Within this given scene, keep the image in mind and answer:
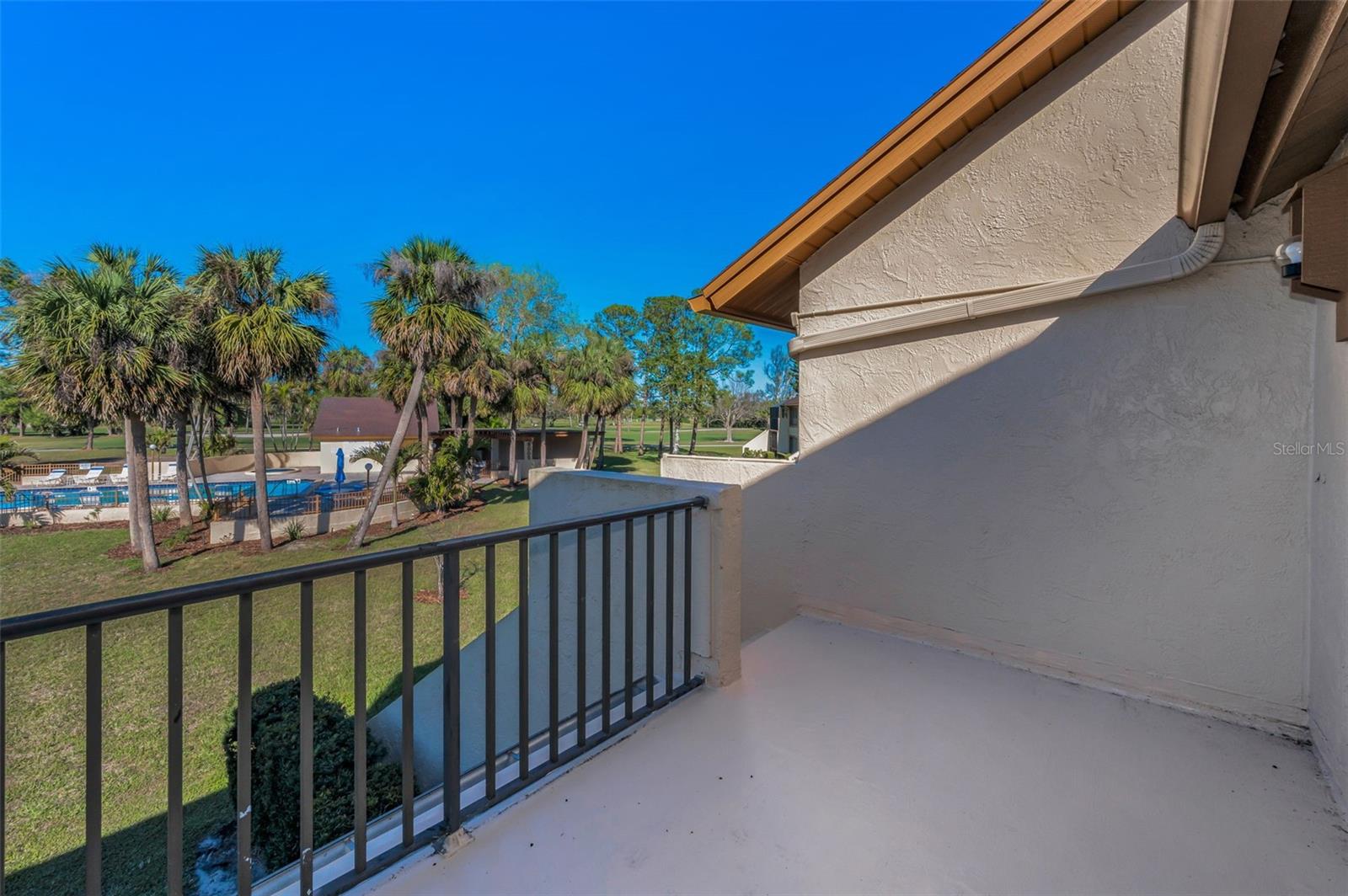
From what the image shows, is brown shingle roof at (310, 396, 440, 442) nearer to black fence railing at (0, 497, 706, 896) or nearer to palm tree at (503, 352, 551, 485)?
palm tree at (503, 352, 551, 485)

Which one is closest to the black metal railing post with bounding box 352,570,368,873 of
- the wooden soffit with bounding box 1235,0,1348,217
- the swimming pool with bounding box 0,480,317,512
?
the wooden soffit with bounding box 1235,0,1348,217

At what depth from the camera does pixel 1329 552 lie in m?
1.99

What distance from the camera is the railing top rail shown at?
977 mm

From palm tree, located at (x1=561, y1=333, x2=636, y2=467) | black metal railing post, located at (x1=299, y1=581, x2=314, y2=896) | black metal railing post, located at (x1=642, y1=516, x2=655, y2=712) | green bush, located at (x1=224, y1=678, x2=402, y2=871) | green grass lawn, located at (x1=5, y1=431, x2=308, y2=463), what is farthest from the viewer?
green grass lawn, located at (x1=5, y1=431, x2=308, y2=463)

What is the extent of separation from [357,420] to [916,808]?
31095 mm

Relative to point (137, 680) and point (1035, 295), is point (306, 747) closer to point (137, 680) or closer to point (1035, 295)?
point (1035, 295)

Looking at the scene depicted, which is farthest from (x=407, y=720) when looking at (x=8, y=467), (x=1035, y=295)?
(x=8, y=467)

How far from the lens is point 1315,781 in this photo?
1968 millimetres

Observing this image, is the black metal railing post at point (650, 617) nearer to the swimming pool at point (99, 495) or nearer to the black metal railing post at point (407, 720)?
the black metal railing post at point (407, 720)

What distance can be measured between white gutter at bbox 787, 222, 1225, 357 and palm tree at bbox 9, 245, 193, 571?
14.0m

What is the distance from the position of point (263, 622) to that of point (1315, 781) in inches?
466

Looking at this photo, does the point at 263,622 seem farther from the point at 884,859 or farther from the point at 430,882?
the point at 884,859

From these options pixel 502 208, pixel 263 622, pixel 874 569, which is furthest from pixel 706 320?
pixel 874 569

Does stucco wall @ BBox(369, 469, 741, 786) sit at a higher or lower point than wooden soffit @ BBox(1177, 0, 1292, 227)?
lower
